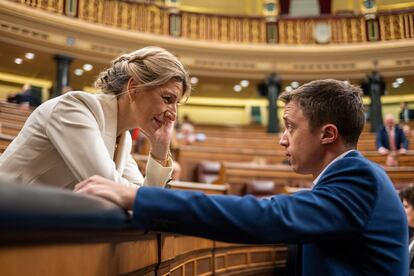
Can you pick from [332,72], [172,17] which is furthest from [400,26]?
[172,17]

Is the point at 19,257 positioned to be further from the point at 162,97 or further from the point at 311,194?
the point at 162,97

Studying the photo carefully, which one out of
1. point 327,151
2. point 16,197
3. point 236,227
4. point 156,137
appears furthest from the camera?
point 156,137

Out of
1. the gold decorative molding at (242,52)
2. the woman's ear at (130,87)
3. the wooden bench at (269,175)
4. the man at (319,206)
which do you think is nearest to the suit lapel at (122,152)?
the woman's ear at (130,87)

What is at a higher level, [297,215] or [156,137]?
[156,137]

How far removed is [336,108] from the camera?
1.01m

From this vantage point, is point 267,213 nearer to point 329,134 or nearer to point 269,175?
point 329,134

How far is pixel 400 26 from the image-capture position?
9180 mm

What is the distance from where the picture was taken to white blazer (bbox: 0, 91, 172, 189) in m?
1.02

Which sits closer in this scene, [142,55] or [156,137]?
[142,55]

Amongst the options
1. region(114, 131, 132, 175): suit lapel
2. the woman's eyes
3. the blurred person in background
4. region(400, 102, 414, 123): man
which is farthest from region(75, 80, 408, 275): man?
region(400, 102, 414, 123): man

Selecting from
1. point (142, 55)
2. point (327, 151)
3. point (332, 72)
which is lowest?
point (327, 151)

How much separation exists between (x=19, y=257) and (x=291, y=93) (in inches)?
31.4

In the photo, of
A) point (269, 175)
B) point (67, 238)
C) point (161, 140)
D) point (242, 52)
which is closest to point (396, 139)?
point (269, 175)

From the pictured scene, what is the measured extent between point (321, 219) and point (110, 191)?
387mm
